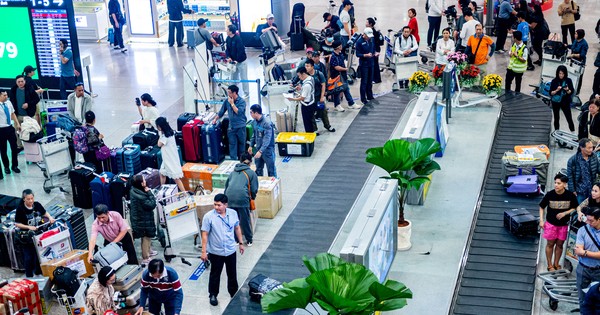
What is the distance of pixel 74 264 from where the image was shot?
1137 cm

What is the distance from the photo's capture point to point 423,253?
39.2 ft

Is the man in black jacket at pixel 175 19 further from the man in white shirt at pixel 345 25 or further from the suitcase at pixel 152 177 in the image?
the suitcase at pixel 152 177

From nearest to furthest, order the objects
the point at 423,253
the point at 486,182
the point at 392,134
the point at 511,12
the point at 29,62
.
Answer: the point at 423,253
the point at 486,182
the point at 392,134
the point at 29,62
the point at 511,12

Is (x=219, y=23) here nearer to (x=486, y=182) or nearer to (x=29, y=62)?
(x=29, y=62)

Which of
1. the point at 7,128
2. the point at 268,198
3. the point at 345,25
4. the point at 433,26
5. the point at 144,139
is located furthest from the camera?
the point at 433,26

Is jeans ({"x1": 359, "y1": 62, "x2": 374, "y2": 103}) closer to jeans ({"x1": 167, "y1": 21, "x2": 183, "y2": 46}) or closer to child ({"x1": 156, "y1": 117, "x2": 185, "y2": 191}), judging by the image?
child ({"x1": 156, "y1": 117, "x2": 185, "y2": 191})

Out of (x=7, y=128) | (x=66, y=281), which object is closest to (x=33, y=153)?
(x=7, y=128)

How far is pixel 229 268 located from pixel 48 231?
2.63m

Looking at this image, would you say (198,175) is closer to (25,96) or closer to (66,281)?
(66,281)

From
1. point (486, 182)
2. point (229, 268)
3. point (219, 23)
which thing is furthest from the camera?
point (219, 23)

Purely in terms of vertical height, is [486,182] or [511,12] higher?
[511,12]

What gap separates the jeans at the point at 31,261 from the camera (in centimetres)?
1169

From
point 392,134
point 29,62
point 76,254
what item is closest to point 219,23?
point 29,62

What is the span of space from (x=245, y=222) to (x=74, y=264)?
2435 millimetres
